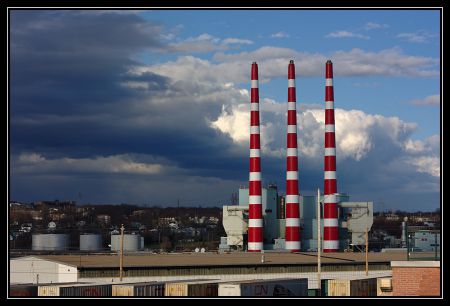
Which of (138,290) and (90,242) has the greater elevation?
(90,242)

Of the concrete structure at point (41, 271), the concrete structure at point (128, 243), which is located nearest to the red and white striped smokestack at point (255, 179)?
the concrete structure at point (41, 271)

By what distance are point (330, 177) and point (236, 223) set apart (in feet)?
45.7

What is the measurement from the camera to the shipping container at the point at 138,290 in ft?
154

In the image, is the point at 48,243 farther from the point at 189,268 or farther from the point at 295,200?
the point at 189,268

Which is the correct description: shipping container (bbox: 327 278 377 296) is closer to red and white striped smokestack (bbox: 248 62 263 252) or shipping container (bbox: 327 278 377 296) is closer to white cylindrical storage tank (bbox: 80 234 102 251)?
red and white striped smokestack (bbox: 248 62 263 252)

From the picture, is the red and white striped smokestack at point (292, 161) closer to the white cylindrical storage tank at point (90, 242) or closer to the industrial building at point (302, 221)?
the industrial building at point (302, 221)

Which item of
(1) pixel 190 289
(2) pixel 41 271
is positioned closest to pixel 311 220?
(2) pixel 41 271

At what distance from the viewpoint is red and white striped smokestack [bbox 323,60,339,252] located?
84.2 m

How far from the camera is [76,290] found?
46.8 meters

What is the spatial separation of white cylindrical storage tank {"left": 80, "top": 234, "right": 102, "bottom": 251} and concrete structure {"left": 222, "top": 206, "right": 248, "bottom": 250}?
27513 millimetres

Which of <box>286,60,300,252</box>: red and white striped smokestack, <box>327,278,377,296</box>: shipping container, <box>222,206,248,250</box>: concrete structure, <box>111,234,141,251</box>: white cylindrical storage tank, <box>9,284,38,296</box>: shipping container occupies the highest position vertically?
<box>286,60,300,252</box>: red and white striped smokestack

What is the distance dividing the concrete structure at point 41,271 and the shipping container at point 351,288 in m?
18.8

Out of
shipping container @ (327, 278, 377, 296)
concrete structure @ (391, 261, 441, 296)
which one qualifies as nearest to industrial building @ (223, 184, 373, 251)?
shipping container @ (327, 278, 377, 296)

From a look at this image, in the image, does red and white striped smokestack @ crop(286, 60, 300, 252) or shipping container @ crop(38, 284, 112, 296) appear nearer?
shipping container @ crop(38, 284, 112, 296)
